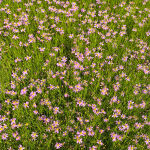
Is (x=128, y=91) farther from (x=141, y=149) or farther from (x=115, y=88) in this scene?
(x=141, y=149)

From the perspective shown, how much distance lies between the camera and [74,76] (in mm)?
3816

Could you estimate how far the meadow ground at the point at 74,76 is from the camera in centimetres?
326

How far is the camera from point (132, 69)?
165 inches

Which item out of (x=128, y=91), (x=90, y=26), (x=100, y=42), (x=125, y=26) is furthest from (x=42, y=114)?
(x=125, y=26)

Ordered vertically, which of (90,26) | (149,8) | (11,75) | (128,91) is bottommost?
(128,91)

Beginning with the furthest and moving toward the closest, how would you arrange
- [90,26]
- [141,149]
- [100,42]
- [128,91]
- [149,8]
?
1. [149,8]
2. [90,26]
3. [100,42]
4. [128,91]
5. [141,149]

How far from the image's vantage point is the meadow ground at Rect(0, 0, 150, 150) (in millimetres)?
3262

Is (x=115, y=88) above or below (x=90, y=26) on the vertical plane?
below

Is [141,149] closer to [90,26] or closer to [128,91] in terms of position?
[128,91]

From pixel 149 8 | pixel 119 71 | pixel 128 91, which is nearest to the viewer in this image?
pixel 128 91

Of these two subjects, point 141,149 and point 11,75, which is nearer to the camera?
point 141,149

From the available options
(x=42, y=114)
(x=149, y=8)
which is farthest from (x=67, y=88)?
(x=149, y=8)

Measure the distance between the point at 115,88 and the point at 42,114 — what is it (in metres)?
1.57

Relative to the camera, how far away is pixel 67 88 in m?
3.89
